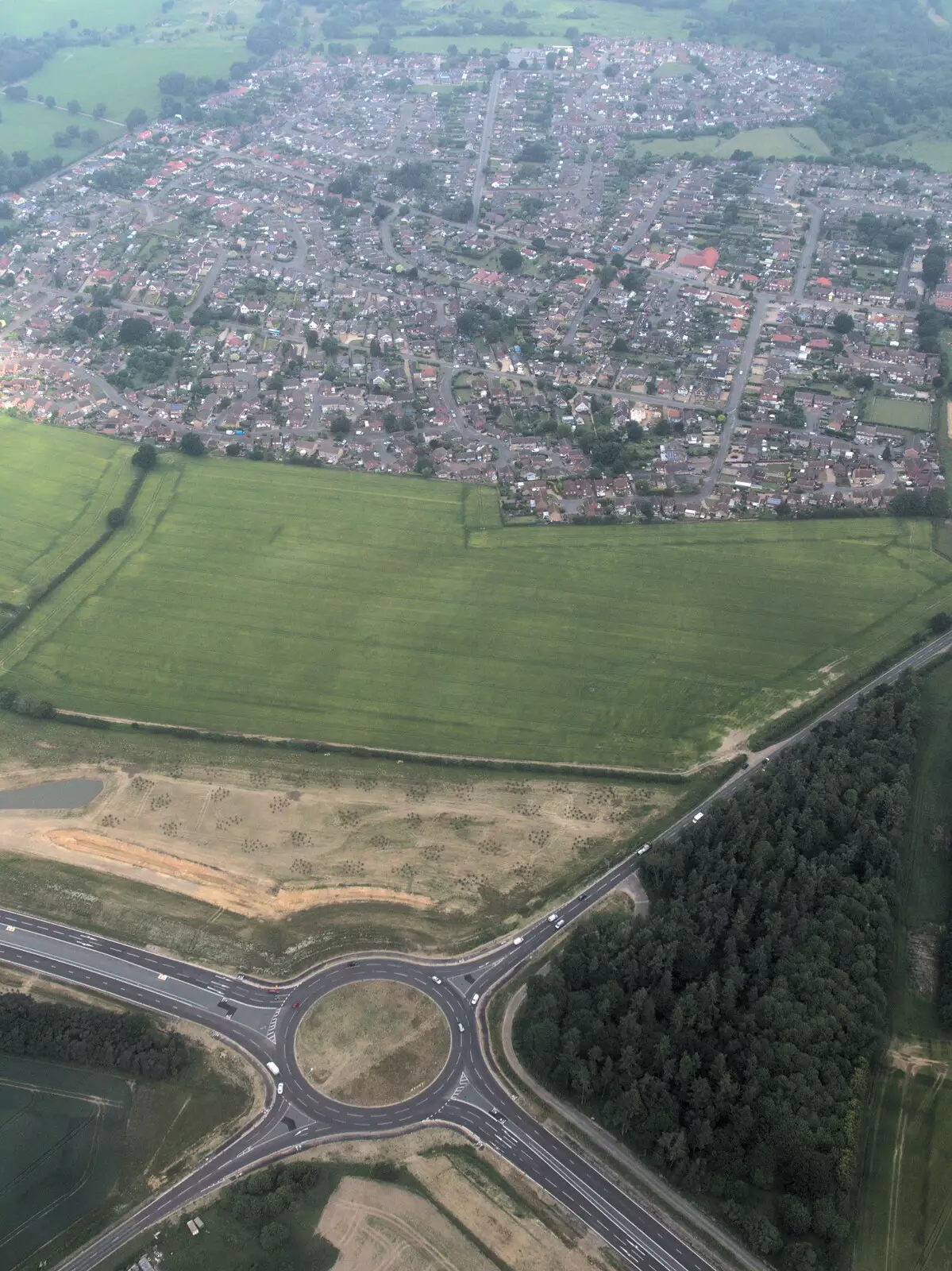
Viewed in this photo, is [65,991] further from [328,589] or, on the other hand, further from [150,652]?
[328,589]

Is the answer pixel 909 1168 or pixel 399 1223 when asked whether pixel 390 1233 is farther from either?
pixel 909 1168

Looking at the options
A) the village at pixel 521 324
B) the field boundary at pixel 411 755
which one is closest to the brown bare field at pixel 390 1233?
the field boundary at pixel 411 755

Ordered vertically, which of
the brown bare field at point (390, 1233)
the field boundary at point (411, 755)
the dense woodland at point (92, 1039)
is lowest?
the brown bare field at point (390, 1233)

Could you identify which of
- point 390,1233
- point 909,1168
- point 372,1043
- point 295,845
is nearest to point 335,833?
point 295,845

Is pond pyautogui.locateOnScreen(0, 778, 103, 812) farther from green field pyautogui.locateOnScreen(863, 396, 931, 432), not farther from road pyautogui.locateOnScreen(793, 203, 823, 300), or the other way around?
road pyautogui.locateOnScreen(793, 203, 823, 300)

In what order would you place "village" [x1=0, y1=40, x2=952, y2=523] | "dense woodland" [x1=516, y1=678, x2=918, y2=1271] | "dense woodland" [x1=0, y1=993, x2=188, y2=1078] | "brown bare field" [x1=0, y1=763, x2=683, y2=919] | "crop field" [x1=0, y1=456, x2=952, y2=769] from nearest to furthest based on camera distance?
"dense woodland" [x1=516, y1=678, x2=918, y2=1271] → "dense woodland" [x1=0, y1=993, x2=188, y2=1078] → "brown bare field" [x1=0, y1=763, x2=683, y2=919] → "crop field" [x1=0, y1=456, x2=952, y2=769] → "village" [x1=0, y1=40, x2=952, y2=523]

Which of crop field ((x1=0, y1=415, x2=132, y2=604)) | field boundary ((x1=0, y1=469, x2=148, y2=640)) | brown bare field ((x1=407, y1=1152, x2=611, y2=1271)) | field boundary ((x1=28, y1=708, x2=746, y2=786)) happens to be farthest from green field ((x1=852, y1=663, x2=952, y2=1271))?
crop field ((x1=0, y1=415, x2=132, y2=604))

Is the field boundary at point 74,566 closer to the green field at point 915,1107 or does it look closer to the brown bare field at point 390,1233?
the brown bare field at point 390,1233
